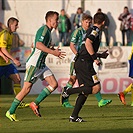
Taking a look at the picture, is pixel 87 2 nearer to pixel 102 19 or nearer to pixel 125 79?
pixel 125 79

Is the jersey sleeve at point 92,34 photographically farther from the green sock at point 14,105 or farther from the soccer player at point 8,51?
the soccer player at point 8,51

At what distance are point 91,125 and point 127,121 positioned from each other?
1.00 metres

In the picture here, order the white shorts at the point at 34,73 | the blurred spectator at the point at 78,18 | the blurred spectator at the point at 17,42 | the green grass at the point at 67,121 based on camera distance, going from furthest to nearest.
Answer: the blurred spectator at the point at 17,42 → the blurred spectator at the point at 78,18 → the white shorts at the point at 34,73 → the green grass at the point at 67,121

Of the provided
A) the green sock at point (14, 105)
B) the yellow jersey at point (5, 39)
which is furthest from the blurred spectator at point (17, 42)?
the green sock at point (14, 105)

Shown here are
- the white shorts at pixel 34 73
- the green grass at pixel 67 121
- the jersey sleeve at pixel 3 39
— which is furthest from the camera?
the jersey sleeve at pixel 3 39

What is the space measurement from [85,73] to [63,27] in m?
16.5

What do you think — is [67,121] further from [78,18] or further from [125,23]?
[125,23]

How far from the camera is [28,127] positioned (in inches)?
464

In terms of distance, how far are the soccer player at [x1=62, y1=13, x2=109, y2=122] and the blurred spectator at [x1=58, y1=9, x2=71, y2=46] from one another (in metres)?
16.1

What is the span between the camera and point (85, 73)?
12688mm

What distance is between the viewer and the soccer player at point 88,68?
12.5m

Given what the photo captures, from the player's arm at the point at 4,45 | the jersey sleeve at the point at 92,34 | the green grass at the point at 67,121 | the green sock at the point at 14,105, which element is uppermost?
the jersey sleeve at the point at 92,34

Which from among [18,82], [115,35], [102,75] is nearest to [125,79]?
Answer: [102,75]

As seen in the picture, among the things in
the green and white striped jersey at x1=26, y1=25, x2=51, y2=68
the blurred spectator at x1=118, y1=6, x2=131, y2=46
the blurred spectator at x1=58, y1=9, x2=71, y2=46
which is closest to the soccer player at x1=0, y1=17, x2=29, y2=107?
the green and white striped jersey at x1=26, y1=25, x2=51, y2=68
